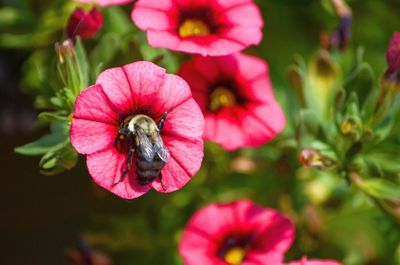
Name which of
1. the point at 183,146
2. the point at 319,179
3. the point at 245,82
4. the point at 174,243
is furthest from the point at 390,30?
the point at 183,146

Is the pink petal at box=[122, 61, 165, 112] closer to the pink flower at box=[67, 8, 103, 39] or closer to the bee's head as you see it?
the bee's head

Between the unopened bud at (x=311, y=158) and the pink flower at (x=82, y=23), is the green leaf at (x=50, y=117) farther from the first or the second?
the unopened bud at (x=311, y=158)

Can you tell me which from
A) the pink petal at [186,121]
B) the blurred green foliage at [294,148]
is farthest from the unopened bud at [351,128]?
the pink petal at [186,121]

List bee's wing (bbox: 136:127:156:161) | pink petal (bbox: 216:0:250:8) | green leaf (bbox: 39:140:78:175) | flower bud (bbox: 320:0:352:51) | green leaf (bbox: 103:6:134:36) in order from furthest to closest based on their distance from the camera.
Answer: green leaf (bbox: 103:6:134:36) → flower bud (bbox: 320:0:352:51) → pink petal (bbox: 216:0:250:8) → green leaf (bbox: 39:140:78:175) → bee's wing (bbox: 136:127:156:161)

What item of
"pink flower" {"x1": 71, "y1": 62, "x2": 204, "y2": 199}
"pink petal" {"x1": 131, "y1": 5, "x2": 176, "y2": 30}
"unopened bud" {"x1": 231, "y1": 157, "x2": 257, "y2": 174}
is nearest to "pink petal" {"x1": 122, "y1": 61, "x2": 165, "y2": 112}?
"pink flower" {"x1": 71, "y1": 62, "x2": 204, "y2": 199}

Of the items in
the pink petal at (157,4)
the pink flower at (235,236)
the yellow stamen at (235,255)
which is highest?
the pink petal at (157,4)

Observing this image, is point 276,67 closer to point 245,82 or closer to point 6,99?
point 245,82
